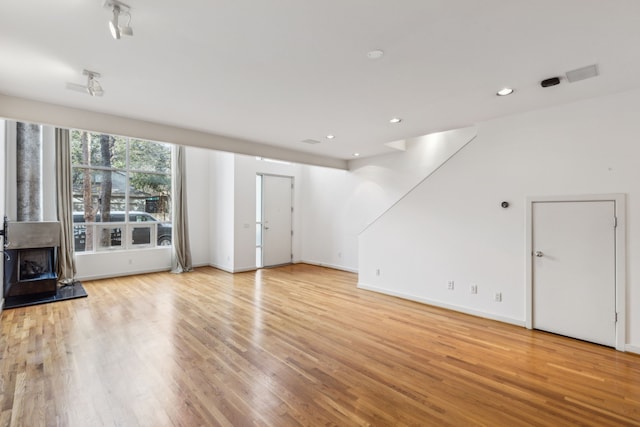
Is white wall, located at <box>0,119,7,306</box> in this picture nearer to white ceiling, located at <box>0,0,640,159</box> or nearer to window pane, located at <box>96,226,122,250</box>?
window pane, located at <box>96,226,122,250</box>

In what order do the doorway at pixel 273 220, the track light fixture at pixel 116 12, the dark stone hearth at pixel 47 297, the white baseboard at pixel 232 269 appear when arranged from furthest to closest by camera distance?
1. the doorway at pixel 273 220
2. the white baseboard at pixel 232 269
3. the dark stone hearth at pixel 47 297
4. the track light fixture at pixel 116 12

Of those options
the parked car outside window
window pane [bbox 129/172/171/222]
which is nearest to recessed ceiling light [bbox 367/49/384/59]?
window pane [bbox 129/172/171/222]

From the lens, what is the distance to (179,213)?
6.93 metres

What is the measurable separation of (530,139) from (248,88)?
3.48 metres

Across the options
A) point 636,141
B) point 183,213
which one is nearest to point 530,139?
point 636,141

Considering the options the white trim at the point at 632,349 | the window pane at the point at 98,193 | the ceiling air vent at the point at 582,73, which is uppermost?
the ceiling air vent at the point at 582,73

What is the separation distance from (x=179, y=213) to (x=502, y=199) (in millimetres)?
6493

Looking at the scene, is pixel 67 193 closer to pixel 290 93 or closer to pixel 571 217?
pixel 290 93

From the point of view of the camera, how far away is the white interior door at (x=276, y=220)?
25.0 ft

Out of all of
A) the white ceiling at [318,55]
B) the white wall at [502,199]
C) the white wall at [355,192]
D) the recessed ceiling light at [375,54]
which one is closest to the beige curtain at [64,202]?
the white ceiling at [318,55]

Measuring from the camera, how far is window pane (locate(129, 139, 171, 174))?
657cm

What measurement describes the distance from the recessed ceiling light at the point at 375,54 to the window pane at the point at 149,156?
5.85m

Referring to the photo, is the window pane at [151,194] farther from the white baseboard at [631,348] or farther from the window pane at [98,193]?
the white baseboard at [631,348]

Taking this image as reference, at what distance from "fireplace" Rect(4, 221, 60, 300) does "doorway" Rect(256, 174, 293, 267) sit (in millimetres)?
3926
